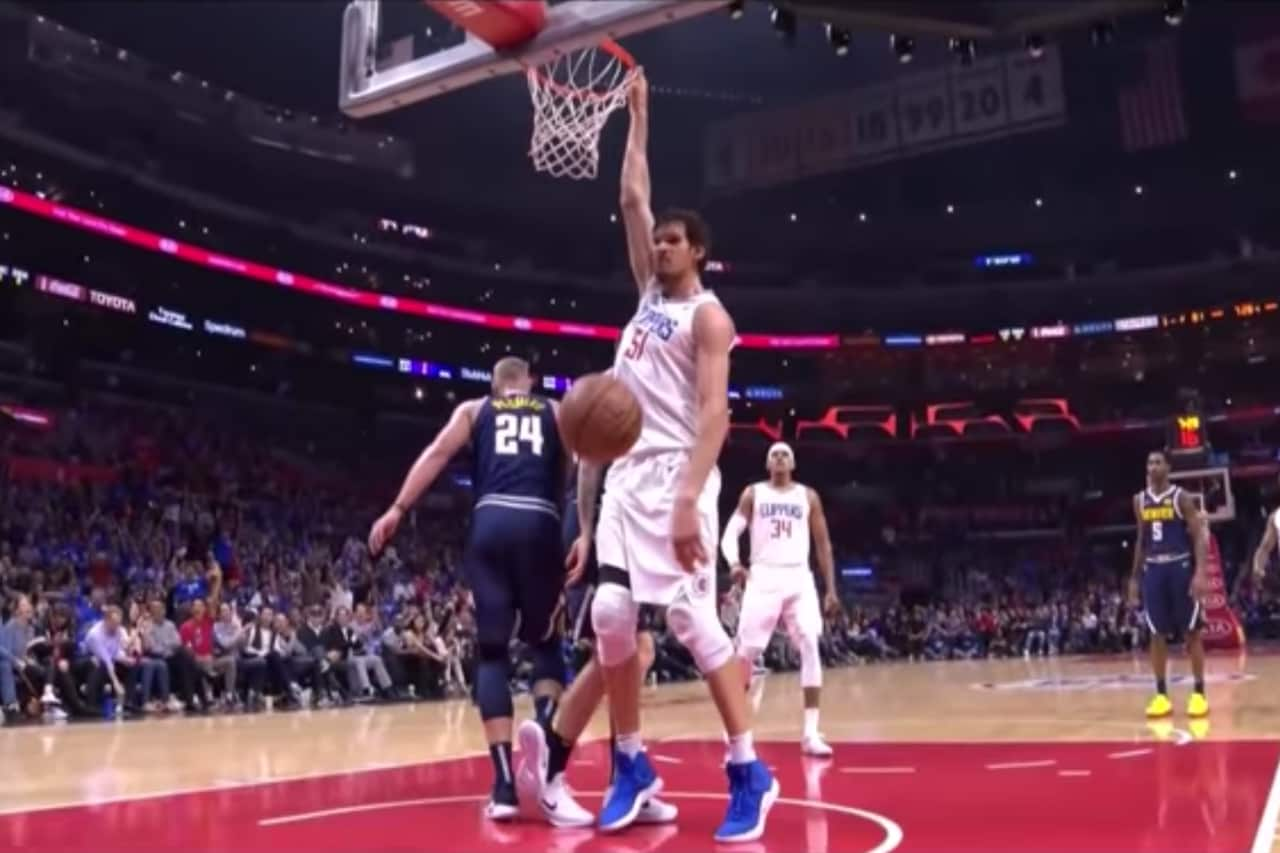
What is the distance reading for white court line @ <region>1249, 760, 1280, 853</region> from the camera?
3681 mm

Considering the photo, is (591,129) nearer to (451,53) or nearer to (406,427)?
(451,53)

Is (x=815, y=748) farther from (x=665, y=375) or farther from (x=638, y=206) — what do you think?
(x=638, y=206)

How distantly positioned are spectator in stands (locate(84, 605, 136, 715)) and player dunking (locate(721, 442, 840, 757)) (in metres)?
7.28

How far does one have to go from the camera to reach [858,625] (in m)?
27.0

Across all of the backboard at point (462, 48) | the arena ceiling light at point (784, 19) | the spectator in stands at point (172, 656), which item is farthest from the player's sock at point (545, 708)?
the arena ceiling light at point (784, 19)

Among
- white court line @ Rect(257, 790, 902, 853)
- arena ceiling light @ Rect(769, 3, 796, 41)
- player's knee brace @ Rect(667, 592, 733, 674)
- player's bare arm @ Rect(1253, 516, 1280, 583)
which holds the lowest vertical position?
white court line @ Rect(257, 790, 902, 853)

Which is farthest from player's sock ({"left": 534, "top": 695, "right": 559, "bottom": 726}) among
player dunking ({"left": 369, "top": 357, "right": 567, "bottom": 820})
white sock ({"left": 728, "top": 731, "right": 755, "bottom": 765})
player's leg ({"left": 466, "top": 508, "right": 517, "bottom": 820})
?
white sock ({"left": 728, "top": 731, "right": 755, "bottom": 765})

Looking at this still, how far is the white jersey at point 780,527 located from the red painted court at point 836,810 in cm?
141

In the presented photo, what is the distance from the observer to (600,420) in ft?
13.3

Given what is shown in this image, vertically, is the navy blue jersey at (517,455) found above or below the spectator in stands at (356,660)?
above

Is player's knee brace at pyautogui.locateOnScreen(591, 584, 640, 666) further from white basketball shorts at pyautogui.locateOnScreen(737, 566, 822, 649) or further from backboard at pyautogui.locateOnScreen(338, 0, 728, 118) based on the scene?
white basketball shorts at pyautogui.locateOnScreen(737, 566, 822, 649)

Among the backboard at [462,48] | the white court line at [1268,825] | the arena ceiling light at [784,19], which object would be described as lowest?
the white court line at [1268,825]

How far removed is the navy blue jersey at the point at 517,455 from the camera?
4.99 metres

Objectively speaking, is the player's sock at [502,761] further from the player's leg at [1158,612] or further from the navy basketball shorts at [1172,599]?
the navy basketball shorts at [1172,599]
